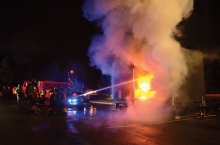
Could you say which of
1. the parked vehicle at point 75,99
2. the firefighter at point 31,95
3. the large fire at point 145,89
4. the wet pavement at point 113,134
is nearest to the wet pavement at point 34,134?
the wet pavement at point 113,134

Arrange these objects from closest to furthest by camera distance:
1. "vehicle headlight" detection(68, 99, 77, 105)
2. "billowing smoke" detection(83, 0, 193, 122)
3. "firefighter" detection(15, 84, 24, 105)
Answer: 1. "billowing smoke" detection(83, 0, 193, 122)
2. "firefighter" detection(15, 84, 24, 105)
3. "vehicle headlight" detection(68, 99, 77, 105)

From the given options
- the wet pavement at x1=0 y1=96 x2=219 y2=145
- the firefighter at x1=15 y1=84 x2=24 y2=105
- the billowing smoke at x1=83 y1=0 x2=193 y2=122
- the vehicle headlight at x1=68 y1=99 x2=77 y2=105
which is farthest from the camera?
the vehicle headlight at x1=68 y1=99 x2=77 y2=105

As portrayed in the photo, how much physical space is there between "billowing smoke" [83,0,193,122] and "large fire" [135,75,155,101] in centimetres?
29

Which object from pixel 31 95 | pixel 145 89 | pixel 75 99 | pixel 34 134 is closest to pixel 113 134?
pixel 34 134

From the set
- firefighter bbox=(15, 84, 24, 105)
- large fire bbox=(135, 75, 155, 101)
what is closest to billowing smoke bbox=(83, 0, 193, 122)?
large fire bbox=(135, 75, 155, 101)

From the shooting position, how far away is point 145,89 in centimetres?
1378

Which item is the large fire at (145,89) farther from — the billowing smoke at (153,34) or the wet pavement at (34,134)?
the wet pavement at (34,134)

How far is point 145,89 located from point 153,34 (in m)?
3.01

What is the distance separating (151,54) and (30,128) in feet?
24.0

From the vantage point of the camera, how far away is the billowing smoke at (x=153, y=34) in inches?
496

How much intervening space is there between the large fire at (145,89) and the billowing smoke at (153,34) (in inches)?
11.5

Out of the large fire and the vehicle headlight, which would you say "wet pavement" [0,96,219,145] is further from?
the vehicle headlight

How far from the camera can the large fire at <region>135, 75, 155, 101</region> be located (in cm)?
1360

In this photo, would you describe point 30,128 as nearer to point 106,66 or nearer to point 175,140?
point 175,140
